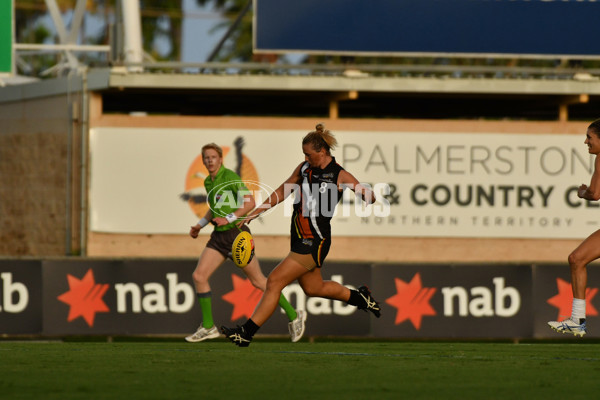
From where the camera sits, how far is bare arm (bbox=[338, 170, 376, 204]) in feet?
32.9

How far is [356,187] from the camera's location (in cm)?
1015

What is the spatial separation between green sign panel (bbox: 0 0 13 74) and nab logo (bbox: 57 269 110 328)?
20.3 feet

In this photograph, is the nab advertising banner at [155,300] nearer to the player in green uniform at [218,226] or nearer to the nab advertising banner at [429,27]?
the player in green uniform at [218,226]

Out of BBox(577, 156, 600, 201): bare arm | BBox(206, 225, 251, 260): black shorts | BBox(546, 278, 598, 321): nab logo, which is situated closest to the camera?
BBox(577, 156, 600, 201): bare arm

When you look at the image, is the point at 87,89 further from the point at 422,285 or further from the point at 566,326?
the point at 566,326

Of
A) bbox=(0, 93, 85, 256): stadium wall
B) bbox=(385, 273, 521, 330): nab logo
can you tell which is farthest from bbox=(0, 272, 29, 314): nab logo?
bbox=(0, 93, 85, 256): stadium wall

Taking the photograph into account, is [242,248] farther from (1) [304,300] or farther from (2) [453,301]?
(2) [453,301]

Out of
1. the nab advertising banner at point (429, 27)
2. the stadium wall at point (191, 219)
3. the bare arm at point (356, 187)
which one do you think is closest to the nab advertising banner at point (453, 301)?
the stadium wall at point (191, 219)

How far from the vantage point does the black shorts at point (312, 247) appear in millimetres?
10328

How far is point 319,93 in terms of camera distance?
71.8 feet

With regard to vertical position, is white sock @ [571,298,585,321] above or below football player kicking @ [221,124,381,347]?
below

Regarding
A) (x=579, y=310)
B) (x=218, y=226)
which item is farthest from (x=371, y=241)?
(x=579, y=310)

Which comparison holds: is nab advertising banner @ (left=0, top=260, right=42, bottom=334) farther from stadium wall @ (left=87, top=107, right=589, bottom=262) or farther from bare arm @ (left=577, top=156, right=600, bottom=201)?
bare arm @ (left=577, top=156, right=600, bottom=201)

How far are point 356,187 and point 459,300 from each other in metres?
6.55
